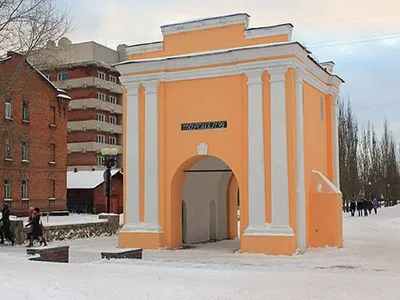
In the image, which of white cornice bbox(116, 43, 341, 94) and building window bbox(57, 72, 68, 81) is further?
building window bbox(57, 72, 68, 81)

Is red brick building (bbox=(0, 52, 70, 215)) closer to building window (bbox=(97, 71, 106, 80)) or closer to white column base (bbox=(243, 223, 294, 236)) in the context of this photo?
building window (bbox=(97, 71, 106, 80))

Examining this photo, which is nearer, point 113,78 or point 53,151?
point 53,151

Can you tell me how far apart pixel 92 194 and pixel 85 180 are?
1628 mm

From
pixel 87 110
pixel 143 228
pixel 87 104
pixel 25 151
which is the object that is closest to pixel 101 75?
pixel 87 104

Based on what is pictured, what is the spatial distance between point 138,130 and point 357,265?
9036 millimetres

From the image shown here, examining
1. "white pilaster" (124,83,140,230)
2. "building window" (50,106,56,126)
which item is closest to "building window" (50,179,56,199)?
"building window" (50,106,56,126)

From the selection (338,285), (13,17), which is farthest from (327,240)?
(13,17)

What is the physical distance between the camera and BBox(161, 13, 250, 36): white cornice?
64.0ft

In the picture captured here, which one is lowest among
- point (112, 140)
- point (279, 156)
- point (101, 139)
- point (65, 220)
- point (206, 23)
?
point (65, 220)

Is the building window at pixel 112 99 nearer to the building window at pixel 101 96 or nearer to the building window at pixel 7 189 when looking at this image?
the building window at pixel 101 96

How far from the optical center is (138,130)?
2070 cm

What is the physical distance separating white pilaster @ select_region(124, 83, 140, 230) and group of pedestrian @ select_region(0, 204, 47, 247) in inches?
127

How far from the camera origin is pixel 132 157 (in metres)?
20.7

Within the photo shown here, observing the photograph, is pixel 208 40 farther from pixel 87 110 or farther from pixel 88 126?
pixel 87 110
